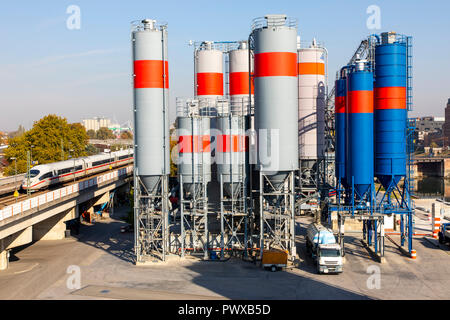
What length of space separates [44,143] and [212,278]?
5625 centimetres

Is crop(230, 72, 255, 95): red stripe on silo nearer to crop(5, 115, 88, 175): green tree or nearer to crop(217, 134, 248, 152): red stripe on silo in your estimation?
crop(217, 134, 248, 152): red stripe on silo

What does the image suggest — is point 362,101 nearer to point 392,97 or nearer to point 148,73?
point 392,97

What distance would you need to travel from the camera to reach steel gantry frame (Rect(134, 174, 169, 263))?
3753 centimetres

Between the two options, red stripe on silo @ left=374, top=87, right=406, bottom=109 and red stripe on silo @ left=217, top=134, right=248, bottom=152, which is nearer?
red stripe on silo @ left=374, top=87, right=406, bottom=109

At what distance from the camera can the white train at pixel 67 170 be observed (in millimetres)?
51031

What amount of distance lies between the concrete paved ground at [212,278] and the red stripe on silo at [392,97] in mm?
12249

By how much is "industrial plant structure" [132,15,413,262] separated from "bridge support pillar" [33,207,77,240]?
11752mm

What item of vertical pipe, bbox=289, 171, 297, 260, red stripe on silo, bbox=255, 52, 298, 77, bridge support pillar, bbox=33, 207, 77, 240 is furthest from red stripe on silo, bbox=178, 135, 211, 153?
bridge support pillar, bbox=33, 207, 77, 240

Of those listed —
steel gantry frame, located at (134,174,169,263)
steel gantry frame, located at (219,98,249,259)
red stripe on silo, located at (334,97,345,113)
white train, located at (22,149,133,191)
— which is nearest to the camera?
steel gantry frame, located at (134,174,169,263)

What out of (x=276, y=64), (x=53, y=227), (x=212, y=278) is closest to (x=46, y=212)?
(x=53, y=227)

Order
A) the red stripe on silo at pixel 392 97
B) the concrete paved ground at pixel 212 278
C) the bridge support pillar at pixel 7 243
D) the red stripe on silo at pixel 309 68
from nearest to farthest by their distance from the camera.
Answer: the concrete paved ground at pixel 212 278, the bridge support pillar at pixel 7 243, the red stripe on silo at pixel 392 97, the red stripe on silo at pixel 309 68

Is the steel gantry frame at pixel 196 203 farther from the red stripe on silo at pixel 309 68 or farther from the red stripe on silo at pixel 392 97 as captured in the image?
the red stripe on silo at pixel 392 97

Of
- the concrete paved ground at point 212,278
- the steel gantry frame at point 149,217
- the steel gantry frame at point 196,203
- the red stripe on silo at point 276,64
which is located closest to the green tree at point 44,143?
the concrete paved ground at point 212,278
